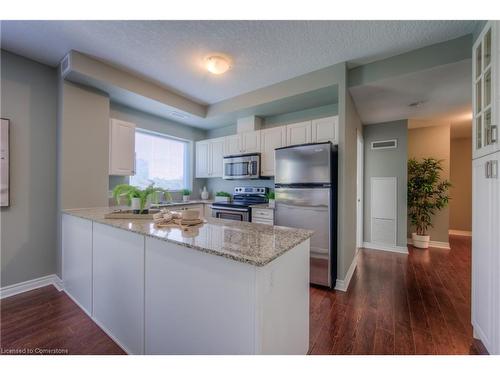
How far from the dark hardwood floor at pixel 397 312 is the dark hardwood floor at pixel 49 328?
1742 mm

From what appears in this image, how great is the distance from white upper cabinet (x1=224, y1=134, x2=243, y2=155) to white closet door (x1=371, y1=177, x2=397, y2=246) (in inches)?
110

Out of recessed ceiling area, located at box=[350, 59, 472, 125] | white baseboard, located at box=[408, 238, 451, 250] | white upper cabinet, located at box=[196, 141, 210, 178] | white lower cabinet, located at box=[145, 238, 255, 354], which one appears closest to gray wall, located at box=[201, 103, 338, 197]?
white upper cabinet, located at box=[196, 141, 210, 178]

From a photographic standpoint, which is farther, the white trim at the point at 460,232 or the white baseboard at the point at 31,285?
the white trim at the point at 460,232

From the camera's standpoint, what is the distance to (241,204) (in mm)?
3656

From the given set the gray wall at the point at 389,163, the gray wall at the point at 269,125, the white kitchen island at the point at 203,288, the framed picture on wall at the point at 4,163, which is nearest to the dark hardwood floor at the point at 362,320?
the white kitchen island at the point at 203,288

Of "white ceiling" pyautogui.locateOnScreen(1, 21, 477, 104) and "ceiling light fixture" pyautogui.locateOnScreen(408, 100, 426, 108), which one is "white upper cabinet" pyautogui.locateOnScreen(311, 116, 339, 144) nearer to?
"white ceiling" pyautogui.locateOnScreen(1, 21, 477, 104)

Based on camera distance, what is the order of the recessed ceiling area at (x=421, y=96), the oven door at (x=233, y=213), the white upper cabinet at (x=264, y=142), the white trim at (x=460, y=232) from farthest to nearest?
the white trim at (x=460, y=232) < the oven door at (x=233, y=213) < the white upper cabinet at (x=264, y=142) < the recessed ceiling area at (x=421, y=96)

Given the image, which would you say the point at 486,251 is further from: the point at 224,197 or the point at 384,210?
the point at 224,197

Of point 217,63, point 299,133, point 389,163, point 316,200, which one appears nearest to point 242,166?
point 299,133

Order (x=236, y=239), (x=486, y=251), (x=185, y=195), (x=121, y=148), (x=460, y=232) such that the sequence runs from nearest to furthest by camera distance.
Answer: (x=236, y=239), (x=486, y=251), (x=121, y=148), (x=185, y=195), (x=460, y=232)

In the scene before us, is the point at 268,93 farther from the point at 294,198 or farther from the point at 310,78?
the point at 294,198

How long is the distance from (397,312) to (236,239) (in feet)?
6.46

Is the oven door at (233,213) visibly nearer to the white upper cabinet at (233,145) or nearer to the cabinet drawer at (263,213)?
the cabinet drawer at (263,213)

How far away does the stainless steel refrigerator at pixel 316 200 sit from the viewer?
260 centimetres
